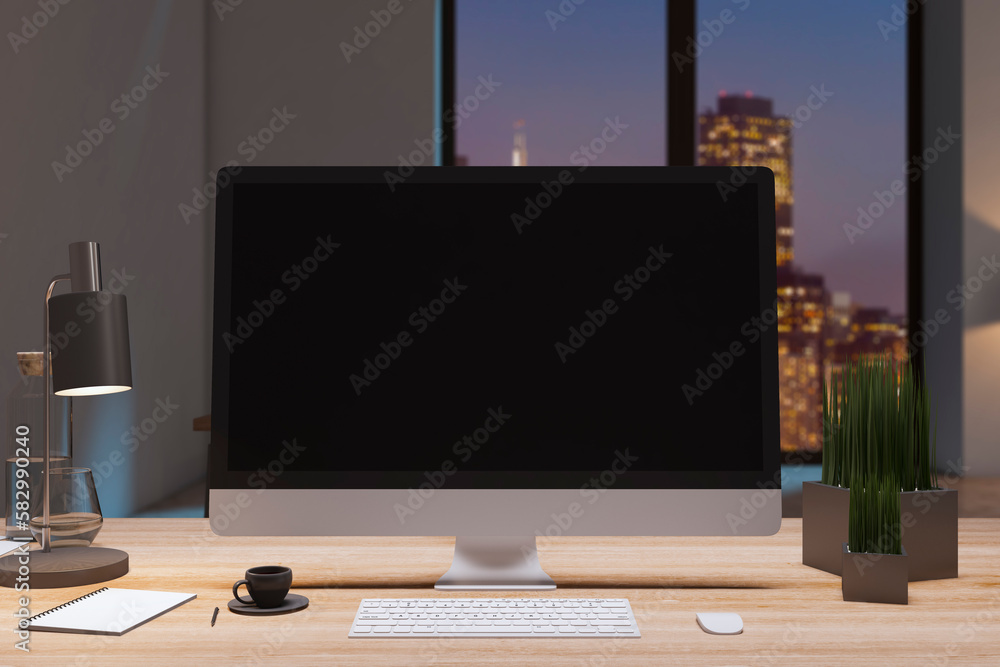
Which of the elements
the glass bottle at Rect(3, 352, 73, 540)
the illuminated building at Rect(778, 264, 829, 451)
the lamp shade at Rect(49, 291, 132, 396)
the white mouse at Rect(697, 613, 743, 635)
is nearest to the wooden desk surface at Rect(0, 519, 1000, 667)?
the white mouse at Rect(697, 613, 743, 635)

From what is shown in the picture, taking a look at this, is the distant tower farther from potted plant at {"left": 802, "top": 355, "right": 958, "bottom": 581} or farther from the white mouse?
the white mouse

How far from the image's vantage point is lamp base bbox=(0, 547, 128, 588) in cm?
103

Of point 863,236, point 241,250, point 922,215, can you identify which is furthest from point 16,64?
point 922,215

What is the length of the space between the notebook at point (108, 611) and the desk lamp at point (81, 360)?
8 centimetres

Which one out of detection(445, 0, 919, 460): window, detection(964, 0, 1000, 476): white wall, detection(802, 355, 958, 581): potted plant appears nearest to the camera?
detection(802, 355, 958, 581): potted plant

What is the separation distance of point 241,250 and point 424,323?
26 centimetres

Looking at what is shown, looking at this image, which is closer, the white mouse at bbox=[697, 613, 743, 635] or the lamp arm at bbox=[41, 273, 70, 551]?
the white mouse at bbox=[697, 613, 743, 635]

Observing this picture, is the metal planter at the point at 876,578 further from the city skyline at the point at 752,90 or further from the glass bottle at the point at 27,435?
the city skyline at the point at 752,90

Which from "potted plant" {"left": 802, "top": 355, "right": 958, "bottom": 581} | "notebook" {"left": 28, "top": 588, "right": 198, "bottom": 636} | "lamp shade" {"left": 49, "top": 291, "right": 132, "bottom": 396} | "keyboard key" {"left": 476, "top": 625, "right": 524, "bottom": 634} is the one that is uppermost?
"lamp shade" {"left": 49, "top": 291, "right": 132, "bottom": 396}

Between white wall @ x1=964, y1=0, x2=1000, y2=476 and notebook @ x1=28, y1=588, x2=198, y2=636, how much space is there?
4.30 metres

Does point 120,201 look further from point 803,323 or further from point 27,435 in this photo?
point 803,323

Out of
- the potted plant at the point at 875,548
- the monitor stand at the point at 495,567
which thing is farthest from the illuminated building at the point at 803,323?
the monitor stand at the point at 495,567

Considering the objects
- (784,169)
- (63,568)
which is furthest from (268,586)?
(784,169)

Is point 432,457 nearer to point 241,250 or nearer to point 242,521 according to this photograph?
point 242,521
